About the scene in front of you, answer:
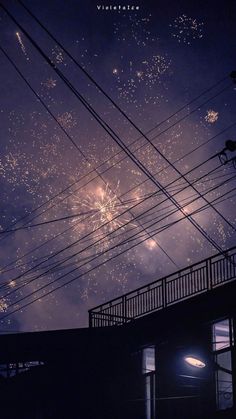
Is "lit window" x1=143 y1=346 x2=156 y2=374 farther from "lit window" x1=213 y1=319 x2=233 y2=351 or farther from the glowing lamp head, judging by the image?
the glowing lamp head

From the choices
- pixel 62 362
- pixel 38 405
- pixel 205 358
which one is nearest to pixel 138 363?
pixel 205 358

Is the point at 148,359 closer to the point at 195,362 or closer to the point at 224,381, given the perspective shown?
the point at 224,381

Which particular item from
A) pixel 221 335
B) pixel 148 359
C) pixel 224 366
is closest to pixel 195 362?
pixel 224 366

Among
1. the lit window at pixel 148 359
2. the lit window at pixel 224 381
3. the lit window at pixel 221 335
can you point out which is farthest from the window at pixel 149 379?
the lit window at pixel 221 335

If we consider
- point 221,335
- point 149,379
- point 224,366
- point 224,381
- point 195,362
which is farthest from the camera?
point 149,379

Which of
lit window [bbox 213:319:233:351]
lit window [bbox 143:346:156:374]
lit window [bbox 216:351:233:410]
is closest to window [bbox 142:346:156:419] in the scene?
lit window [bbox 143:346:156:374]

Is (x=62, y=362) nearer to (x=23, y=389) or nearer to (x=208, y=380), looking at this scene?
(x=23, y=389)
